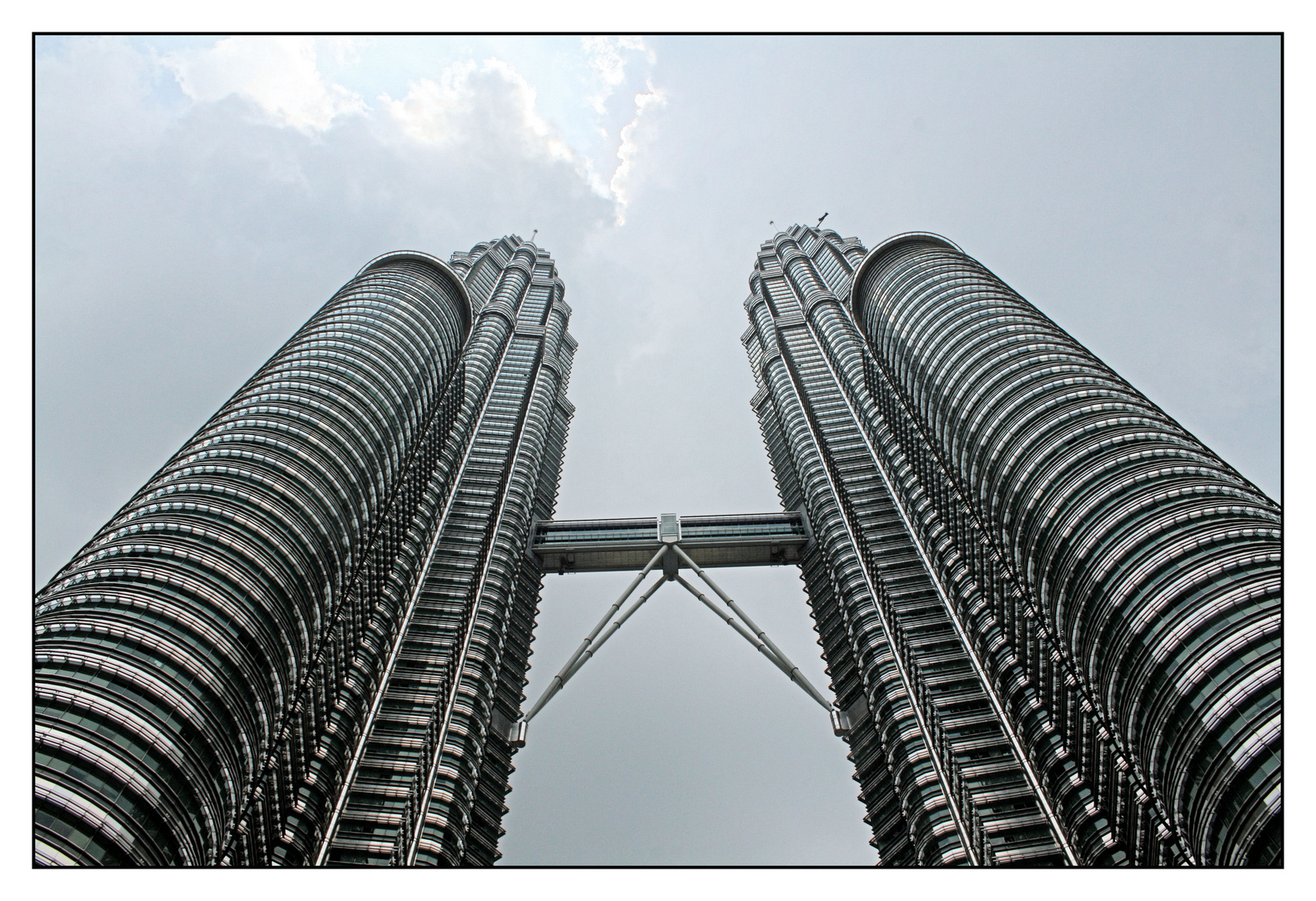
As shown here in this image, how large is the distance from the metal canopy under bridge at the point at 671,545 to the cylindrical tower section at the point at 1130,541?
39.9 meters

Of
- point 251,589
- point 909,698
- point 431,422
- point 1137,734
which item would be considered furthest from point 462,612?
point 1137,734

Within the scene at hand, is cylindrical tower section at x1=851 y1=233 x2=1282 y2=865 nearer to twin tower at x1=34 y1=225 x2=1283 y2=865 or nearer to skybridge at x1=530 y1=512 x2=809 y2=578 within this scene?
twin tower at x1=34 y1=225 x2=1283 y2=865

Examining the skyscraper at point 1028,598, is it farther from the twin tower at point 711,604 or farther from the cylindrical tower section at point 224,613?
the cylindrical tower section at point 224,613

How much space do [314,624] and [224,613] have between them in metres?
9.94

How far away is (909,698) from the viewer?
83.9 meters

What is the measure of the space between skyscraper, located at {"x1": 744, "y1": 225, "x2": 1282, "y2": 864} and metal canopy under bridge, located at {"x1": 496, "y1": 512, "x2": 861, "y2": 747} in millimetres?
6539

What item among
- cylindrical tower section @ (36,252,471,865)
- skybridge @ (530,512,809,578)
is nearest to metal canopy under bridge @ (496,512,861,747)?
skybridge @ (530,512,809,578)

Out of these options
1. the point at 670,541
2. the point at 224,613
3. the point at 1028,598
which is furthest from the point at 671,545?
the point at 224,613

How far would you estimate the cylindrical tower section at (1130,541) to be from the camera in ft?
147

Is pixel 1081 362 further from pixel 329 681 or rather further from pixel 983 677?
pixel 329 681

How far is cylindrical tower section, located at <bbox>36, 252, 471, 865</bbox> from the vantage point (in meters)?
41.5

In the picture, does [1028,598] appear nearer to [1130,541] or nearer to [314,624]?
[1130,541]

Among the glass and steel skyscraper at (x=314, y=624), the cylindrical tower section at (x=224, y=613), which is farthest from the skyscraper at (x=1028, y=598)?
the cylindrical tower section at (x=224, y=613)

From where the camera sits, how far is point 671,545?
118438 mm
